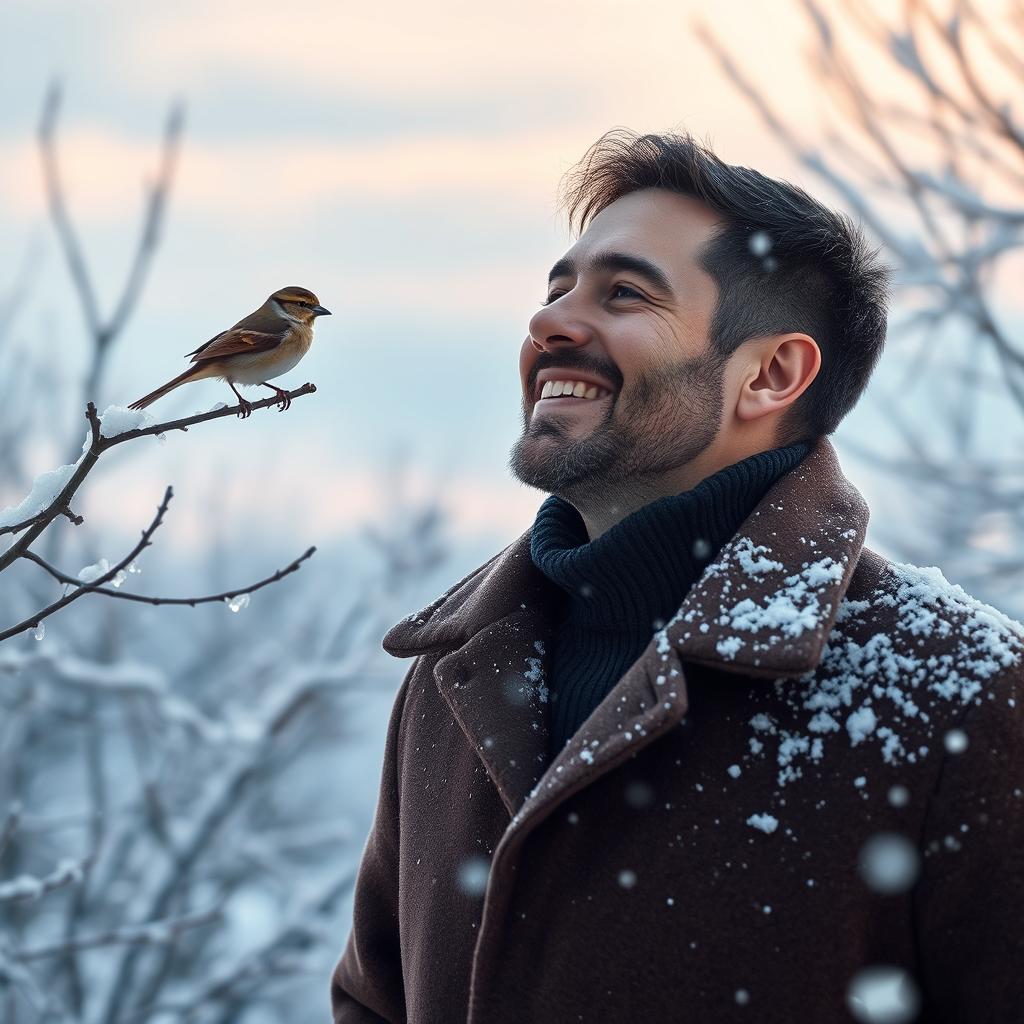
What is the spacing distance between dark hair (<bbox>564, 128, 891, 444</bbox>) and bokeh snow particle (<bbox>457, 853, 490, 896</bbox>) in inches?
39.0

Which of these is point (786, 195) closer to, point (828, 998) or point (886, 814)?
point (886, 814)

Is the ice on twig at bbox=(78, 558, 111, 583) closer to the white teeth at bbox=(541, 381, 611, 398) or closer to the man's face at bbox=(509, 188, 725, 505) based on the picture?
the man's face at bbox=(509, 188, 725, 505)

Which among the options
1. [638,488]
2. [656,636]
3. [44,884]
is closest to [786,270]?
[638,488]

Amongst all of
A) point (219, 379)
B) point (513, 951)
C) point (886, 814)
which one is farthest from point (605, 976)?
point (219, 379)

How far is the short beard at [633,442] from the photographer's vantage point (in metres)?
2.09

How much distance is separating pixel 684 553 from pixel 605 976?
72 centimetres

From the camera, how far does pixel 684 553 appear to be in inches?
80.7

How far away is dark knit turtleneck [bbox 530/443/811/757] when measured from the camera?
2.03m

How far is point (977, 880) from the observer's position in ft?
5.09

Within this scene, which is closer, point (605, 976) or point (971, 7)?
point (605, 976)

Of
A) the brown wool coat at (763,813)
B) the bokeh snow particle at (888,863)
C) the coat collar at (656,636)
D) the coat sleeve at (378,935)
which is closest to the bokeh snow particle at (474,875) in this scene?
the brown wool coat at (763,813)

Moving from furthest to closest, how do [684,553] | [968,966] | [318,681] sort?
[318,681] → [684,553] → [968,966]

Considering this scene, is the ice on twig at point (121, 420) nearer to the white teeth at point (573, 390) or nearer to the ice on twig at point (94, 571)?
the ice on twig at point (94, 571)

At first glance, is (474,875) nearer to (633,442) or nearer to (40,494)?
(633,442)
